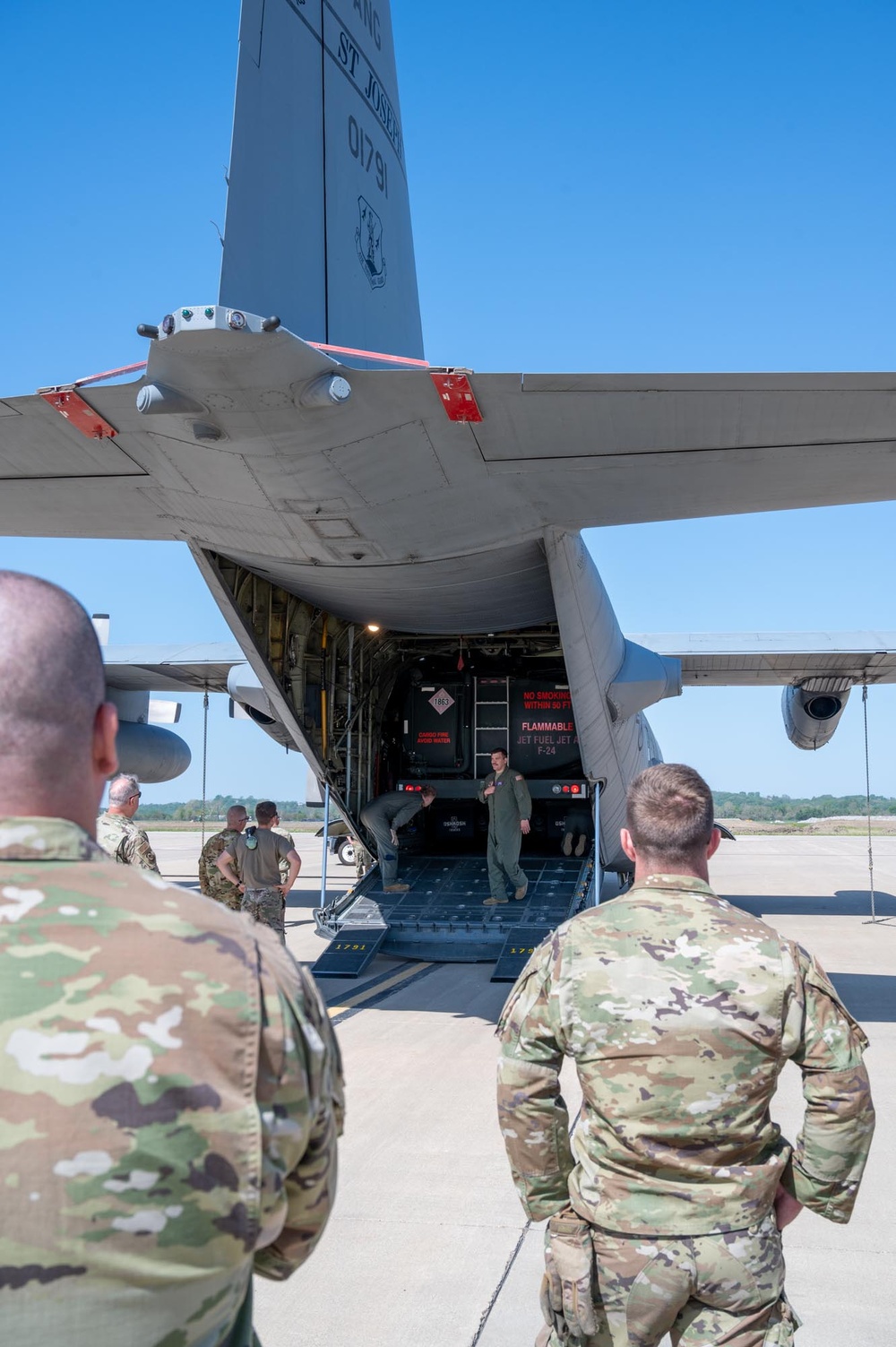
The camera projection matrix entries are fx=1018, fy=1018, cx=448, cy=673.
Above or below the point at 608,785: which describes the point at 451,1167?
below

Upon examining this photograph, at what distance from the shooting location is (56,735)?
125 cm

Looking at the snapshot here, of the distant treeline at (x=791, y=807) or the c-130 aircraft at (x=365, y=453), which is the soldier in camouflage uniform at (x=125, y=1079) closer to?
the c-130 aircraft at (x=365, y=453)

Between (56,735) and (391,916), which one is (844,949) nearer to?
(391,916)

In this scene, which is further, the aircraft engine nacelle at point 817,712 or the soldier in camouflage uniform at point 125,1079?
the aircraft engine nacelle at point 817,712

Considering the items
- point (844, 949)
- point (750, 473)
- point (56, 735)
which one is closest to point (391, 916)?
point (844, 949)

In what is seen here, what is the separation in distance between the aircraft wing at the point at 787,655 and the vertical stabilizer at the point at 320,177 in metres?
9.16

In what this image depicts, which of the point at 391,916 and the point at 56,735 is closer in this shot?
the point at 56,735

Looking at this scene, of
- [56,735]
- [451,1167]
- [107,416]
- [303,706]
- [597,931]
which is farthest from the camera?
[303,706]

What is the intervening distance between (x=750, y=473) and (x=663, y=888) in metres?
4.62

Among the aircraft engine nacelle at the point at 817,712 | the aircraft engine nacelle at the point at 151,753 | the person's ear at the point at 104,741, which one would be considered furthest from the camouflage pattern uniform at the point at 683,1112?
the aircraft engine nacelle at the point at 817,712

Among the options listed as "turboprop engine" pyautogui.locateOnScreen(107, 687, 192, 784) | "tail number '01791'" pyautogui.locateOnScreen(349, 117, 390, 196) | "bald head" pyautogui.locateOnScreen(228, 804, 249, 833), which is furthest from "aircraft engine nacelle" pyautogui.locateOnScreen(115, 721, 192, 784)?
"tail number '01791'" pyautogui.locateOnScreen(349, 117, 390, 196)

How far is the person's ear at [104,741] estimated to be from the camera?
1.31m

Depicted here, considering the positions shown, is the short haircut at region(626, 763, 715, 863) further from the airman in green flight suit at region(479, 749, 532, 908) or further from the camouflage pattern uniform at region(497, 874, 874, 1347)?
the airman in green flight suit at region(479, 749, 532, 908)

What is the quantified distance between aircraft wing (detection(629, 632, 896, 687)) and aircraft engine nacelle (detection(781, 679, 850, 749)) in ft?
0.50
